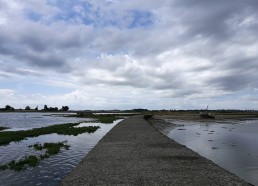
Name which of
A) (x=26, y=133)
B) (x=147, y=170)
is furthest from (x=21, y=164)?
(x=26, y=133)

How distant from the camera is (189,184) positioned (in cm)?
1114

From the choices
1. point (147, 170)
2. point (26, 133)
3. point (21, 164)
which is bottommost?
point (21, 164)

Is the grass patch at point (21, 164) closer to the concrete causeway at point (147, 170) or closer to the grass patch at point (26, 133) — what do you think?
the concrete causeway at point (147, 170)

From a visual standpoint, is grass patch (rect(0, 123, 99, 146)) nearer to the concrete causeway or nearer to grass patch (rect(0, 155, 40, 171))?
grass patch (rect(0, 155, 40, 171))

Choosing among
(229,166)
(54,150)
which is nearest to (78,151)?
(54,150)

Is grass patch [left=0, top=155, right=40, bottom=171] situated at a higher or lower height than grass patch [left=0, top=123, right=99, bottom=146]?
lower

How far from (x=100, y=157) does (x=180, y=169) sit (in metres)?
5.41

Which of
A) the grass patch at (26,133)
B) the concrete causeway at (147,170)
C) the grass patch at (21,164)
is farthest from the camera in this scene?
the grass patch at (26,133)

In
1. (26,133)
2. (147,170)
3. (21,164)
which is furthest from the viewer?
(26,133)

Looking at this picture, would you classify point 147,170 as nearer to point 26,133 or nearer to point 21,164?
point 21,164

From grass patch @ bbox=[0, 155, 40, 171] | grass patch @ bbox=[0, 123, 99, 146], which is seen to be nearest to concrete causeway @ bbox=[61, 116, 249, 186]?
grass patch @ bbox=[0, 155, 40, 171]

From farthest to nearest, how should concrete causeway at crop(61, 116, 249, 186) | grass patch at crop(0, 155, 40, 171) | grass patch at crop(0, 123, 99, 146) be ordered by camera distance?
grass patch at crop(0, 123, 99, 146), grass patch at crop(0, 155, 40, 171), concrete causeway at crop(61, 116, 249, 186)

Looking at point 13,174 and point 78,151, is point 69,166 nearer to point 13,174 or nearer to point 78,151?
point 13,174

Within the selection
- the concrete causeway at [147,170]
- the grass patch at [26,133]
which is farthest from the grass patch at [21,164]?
the grass patch at [26,133]
